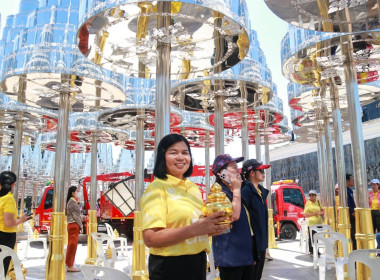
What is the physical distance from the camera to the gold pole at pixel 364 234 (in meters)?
4.66

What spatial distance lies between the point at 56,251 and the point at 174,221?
4229 mm

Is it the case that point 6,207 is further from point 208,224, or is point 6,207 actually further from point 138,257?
point 208,224

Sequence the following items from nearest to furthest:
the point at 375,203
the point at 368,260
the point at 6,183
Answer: the point at 368,260 → the point at 6,183 → the point at 375,203

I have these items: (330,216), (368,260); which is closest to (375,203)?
(330,216)

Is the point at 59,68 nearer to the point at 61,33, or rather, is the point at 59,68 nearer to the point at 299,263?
the point at 61,33

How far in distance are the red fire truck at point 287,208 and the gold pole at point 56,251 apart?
33.4 ft

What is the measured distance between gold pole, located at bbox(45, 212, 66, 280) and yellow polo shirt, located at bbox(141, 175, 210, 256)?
13.3ft

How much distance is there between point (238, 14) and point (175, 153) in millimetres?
2077

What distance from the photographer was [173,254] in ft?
5.76

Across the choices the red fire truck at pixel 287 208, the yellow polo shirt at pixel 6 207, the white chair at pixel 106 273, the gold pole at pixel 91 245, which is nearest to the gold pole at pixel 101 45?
the yellow polo shirt at pixel 6 207

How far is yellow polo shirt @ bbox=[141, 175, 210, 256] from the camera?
171 centimetres

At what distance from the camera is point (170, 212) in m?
1.77

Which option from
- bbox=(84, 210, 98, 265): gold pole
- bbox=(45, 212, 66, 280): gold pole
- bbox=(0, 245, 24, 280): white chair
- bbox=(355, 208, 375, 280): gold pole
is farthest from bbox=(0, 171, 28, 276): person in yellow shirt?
bbox=(355, 208, 375, 280): gold pole

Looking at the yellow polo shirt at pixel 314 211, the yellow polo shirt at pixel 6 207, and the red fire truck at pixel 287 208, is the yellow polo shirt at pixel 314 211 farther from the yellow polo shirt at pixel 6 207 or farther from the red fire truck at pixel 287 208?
the yellow polo shirt at pixel 6 207
